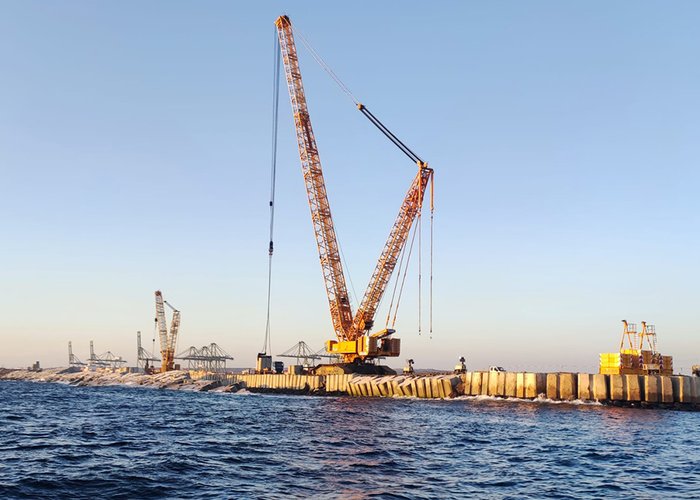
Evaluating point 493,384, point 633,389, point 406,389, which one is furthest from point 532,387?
point 406,389

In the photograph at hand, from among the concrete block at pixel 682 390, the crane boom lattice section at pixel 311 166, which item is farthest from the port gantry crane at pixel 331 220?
the concrete block at pixel 682 390

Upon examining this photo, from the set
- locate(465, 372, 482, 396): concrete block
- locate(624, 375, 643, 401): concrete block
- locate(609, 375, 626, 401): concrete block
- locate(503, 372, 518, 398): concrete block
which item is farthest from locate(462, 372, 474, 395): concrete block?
locate(624, 375, 643, 401): concrete block

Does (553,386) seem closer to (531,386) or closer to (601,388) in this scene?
(531,386)

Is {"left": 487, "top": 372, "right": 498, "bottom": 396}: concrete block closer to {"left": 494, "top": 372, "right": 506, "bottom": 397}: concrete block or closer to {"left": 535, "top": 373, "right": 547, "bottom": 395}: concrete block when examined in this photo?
{"left": 494, "top": 372, "right": 506, "bottom": 397}: concrete block

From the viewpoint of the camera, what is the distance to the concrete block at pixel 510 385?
64.4 m

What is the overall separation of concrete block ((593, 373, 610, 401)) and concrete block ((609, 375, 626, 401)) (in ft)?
1.54

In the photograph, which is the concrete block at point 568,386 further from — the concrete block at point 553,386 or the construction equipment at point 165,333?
the construction equipment at point 165,333

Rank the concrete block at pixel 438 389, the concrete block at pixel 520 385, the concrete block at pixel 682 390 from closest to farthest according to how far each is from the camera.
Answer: the concrete block at pixel 682 390, the concrete block at pixel 520 385, the concrete block at pixel 438 389

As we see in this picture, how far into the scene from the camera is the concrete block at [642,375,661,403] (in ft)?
182

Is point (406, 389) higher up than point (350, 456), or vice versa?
point (350, 456)

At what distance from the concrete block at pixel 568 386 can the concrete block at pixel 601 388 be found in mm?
2078

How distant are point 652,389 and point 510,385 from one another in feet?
46.7

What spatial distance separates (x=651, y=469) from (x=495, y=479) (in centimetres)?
820

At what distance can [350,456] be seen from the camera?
2741 cm
